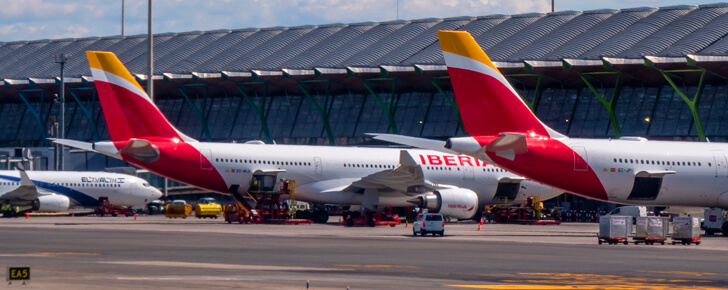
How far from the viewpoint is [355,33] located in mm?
82875

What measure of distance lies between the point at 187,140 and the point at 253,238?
1329 centimetres

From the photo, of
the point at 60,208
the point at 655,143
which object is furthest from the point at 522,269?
the point at 60,208

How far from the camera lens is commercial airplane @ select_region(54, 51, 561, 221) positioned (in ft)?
151

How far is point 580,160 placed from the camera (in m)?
38.2

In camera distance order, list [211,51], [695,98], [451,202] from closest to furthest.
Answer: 1. [451,202]
2. [695,98]
3. [211,51]

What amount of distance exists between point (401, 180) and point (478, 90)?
12240 mm

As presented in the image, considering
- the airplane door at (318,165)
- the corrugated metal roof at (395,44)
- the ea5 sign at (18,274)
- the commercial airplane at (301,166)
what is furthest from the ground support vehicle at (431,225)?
the corrugated metal roof at (395,44)

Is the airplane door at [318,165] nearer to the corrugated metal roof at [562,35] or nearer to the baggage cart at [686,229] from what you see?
the baggage cart at [686,229]

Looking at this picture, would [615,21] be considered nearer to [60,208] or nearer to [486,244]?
[60,208]

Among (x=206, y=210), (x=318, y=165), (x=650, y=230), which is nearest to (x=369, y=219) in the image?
(x=318, y=165)

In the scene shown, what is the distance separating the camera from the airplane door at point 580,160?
3809 cm

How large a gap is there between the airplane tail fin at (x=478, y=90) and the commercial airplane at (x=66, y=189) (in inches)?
1258

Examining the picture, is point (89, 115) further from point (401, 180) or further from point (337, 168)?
point (401, 180)

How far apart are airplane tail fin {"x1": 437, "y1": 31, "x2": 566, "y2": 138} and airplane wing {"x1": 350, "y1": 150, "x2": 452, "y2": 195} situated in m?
9.60
